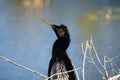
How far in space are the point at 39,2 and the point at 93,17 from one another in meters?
4.07

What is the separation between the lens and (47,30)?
13398mm

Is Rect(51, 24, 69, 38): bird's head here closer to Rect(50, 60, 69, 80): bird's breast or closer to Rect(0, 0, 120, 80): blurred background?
Rect(50, 60, 69, 80): bird's breast

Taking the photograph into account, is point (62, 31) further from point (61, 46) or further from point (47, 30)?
point (47, 30)

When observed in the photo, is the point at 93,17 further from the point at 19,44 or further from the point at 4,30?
the point at 19,44

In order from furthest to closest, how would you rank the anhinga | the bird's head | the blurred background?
the blurred background
the bird's head
the anhinga

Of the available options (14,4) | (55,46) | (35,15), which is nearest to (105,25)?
(35,15)

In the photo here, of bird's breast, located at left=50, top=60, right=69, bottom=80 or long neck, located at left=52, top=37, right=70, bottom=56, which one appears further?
long neck, located at left=52, top=37, right=70, bottom=56

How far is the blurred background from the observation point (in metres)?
9.44

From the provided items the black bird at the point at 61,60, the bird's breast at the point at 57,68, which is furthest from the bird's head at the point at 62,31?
the bird's breast at the point at 57,68

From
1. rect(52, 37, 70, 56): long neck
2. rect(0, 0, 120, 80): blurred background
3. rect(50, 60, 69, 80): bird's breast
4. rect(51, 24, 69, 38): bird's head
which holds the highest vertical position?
rect(0, 0, 120, 80): blurred background

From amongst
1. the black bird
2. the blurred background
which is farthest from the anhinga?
the blurred background

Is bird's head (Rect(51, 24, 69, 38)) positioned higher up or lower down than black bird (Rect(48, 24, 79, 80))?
higher up

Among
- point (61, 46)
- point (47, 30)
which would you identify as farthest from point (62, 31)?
Answer: point (47, 30)

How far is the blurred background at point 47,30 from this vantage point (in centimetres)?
944
